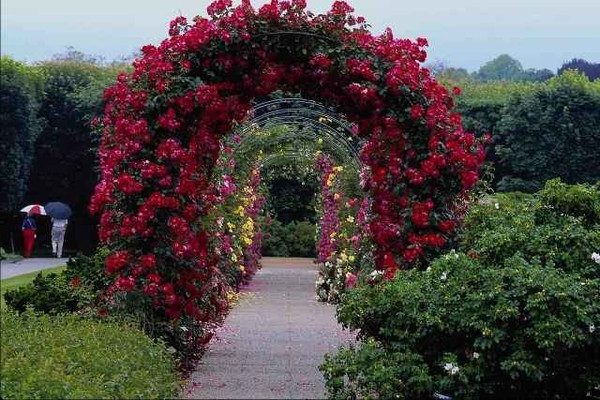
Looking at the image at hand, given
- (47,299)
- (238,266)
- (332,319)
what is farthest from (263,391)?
(238,266)

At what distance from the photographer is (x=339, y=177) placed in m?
16.2

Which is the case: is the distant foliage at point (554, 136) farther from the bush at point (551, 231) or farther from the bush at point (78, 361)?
the bush at point (78, 361)

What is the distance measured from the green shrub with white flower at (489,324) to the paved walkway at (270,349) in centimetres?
87

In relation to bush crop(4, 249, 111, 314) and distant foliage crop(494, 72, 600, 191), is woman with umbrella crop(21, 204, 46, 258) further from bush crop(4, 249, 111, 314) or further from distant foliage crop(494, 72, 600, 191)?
bush crop(4, 249, 111, 314)

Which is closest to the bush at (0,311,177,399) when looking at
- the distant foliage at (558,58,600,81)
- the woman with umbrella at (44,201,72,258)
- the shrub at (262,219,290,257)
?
the woman with umbrella at (44,201,72,258)

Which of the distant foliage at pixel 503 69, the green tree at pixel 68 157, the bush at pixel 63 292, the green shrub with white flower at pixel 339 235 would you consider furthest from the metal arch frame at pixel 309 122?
the distant foliage at pixel 503 69

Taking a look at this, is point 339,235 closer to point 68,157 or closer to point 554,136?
point 554,136

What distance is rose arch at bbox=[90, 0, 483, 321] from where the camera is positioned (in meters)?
8.04

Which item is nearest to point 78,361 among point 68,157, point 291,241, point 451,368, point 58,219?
point 451,368

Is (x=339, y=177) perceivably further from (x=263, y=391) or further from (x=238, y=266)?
(x=263, y=391)

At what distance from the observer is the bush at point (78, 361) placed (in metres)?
4.90

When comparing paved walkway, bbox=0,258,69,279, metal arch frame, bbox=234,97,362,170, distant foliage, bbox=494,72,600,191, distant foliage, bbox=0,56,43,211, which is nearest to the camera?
metal arch frame, bbox=234,97,362,170

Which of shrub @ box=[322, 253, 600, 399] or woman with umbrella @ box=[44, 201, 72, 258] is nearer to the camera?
shrub @ box=[322, 253, 600, 399]

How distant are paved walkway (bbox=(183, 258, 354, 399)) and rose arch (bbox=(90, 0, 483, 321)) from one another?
2.32 ft
